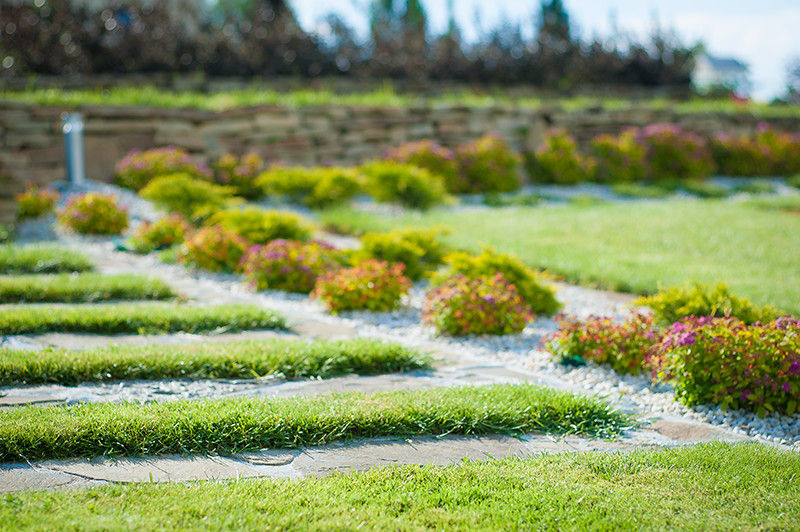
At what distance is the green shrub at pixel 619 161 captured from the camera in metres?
13.2

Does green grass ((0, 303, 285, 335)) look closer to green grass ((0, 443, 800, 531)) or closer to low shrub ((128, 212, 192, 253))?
green grass ((0, 443, 800, 531))

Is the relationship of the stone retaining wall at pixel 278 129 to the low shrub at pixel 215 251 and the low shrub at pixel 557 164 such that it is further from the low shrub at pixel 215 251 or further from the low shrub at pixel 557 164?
the low shrub at pixel 215 251

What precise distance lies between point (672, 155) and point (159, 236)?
962 centimetres

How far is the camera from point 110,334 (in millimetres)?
4500

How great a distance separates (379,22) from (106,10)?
577 cm

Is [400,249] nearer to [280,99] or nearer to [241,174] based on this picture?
[241,174]

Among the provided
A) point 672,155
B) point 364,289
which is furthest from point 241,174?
point 672,155

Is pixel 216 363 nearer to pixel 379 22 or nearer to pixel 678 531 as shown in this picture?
pixel 678 531

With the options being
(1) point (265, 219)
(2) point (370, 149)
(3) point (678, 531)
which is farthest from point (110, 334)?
(2) point (370, 149)

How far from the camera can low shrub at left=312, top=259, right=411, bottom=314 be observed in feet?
17.4

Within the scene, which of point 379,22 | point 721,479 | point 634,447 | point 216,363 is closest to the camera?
A: point 721,479

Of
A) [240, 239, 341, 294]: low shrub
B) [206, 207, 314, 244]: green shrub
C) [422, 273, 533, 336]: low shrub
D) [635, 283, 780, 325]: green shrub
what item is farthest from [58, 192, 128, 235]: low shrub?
[635, 283, 780, 325]: green shrub

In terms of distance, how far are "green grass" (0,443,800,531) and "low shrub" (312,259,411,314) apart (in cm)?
250

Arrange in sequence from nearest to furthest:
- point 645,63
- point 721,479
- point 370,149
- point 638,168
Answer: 1. point 721,479
2. point 370,149
3. point 638,168
4. point 645,63
